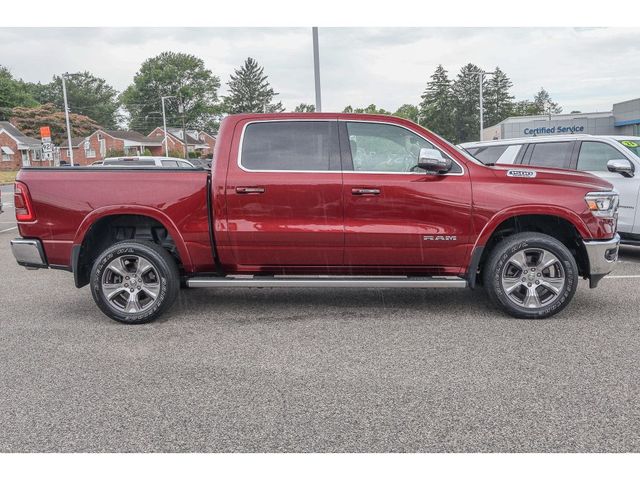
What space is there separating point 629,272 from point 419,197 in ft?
13.1

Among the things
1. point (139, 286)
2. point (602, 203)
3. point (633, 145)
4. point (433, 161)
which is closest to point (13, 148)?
point (139, 286)

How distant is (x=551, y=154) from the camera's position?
874 centimetres

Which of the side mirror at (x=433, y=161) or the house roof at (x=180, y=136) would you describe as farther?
the house roof at (x=180, y=136)

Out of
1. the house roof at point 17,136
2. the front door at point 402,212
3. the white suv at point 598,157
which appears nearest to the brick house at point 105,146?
the house roof at point 17,136

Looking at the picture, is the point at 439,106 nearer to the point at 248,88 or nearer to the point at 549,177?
the point at 248,88

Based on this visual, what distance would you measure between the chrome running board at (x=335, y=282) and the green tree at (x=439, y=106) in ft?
313

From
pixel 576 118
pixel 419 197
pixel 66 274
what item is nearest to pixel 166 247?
pixel 419 197

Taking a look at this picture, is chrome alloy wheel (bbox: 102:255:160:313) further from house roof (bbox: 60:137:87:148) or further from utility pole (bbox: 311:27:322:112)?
house roof (bbox: 60:137:87:148)

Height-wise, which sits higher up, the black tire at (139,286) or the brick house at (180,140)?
the brick house at (180,140)

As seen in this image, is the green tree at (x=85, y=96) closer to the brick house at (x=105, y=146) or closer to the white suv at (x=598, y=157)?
the brick house at (x=105, y=146)

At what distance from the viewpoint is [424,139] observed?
5676 mm

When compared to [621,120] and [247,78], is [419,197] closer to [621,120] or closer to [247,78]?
[621,120]

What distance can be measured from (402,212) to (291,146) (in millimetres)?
1240

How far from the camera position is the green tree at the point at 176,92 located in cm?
9894
